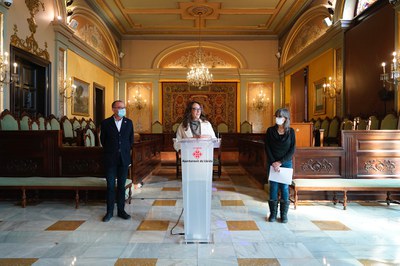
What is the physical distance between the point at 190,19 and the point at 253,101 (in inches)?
175

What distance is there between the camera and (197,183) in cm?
292

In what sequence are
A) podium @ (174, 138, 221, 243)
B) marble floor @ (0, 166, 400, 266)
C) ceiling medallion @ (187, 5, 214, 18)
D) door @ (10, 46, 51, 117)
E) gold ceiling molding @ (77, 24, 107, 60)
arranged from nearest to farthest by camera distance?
1. marble floor @ (0, 166, 400, 266)
2. podium @ (174, 138, 221, 243)
3. door @ (10, 46, 51, 117)
4. gold ceiling molding @ (77, 24, 107, 60)
5. ceiling medallion @ (187, 5, 214, 18)

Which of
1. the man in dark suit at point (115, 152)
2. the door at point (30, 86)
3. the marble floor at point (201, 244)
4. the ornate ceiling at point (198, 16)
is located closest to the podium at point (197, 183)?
the marble floor at point (201, 244)

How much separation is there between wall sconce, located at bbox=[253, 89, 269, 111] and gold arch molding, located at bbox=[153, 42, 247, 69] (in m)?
1.43

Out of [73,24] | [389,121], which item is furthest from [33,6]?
[389,121]

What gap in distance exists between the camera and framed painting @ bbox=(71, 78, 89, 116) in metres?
9.09

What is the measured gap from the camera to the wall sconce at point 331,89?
8477 millimetres

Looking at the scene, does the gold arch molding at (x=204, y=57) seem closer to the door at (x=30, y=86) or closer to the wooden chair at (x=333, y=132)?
the wooden chair at (x=333, y=132)

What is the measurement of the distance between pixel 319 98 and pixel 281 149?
671 cm

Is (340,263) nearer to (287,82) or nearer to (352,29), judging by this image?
(352,29)

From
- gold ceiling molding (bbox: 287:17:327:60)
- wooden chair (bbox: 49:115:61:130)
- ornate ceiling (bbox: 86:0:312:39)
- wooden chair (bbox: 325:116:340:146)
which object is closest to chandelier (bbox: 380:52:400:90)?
wooden chair (bbox: 325:116:340:146)

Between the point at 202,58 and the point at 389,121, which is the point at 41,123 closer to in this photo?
the point at 389,121

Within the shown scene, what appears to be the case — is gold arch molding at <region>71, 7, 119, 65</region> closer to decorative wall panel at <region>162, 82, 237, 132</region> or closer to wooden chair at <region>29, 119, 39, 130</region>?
decorative wall panel at <region>162, 82, 237, 132</region>

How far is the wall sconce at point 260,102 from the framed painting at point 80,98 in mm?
7158
